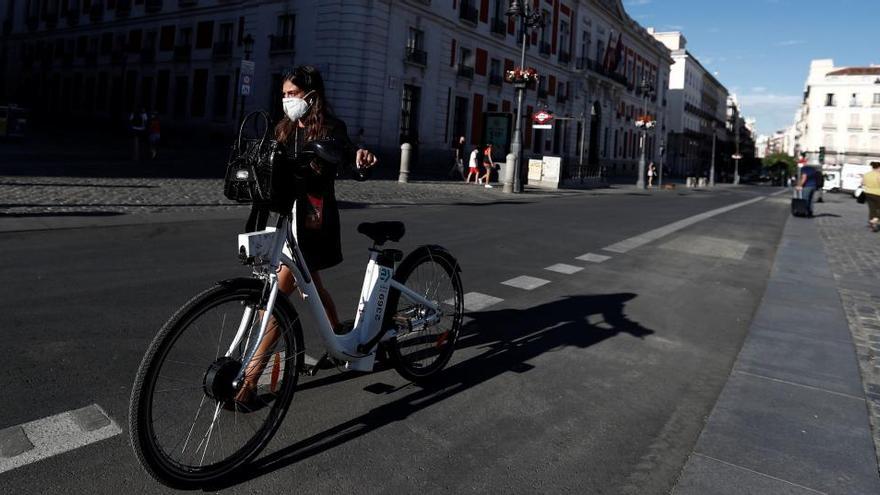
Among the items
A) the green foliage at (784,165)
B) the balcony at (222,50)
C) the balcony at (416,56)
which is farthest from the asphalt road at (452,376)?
the green foliage at (784,165)

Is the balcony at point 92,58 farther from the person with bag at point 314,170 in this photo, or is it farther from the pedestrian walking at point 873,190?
the person with bag at point 314,170

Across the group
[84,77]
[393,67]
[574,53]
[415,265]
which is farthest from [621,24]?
[415,265]

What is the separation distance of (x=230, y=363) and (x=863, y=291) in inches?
295

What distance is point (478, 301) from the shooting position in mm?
5684

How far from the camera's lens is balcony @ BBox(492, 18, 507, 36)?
36.6 metres

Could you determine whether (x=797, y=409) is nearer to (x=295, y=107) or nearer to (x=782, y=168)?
(x=295, y=107)

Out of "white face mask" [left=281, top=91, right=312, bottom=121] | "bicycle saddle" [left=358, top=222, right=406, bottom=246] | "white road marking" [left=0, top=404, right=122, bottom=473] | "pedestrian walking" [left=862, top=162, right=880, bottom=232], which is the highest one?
"pedestrian walking" [left=862, top=162, right=880, bottom=232]

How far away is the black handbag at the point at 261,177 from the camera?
2.47 meters

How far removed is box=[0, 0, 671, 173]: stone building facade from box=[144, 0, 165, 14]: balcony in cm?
6

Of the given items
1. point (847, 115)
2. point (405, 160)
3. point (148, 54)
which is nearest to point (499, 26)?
point (405, 160)

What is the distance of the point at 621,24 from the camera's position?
55.1 m

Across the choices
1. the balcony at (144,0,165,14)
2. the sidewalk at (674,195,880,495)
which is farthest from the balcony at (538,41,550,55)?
the sidewalk at (674,195,880,495)

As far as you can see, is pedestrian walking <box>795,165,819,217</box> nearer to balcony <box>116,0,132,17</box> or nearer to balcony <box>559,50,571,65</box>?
balcony <box>559,50,571,65</box>

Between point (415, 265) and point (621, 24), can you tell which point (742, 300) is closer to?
point (415, 265)
